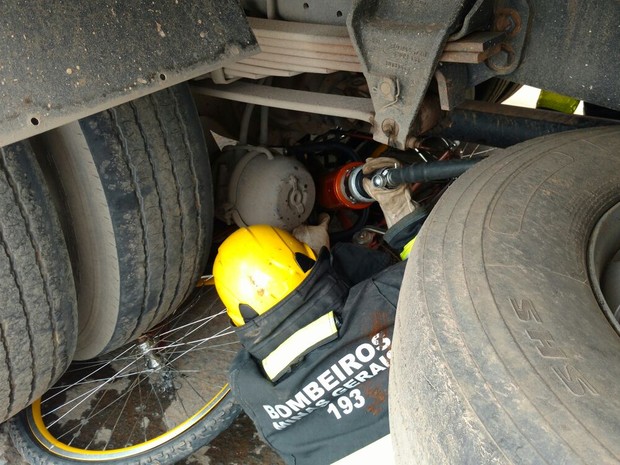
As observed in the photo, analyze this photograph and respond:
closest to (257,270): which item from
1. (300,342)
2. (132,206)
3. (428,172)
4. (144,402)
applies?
(300,342)

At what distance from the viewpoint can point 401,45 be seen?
1.14 metres

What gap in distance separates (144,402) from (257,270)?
726 millimetres

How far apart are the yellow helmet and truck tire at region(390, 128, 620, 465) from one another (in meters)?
0.50

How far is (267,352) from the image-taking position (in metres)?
1.38

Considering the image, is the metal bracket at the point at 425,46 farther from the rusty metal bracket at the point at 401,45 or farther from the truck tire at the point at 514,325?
the truck tire at the point at 514,325

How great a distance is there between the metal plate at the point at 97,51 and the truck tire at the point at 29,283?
0.25 m

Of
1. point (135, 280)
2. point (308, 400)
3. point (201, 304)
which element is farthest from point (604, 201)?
point (201, 304)

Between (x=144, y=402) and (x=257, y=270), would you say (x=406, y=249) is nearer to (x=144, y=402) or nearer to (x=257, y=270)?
(x=257, y=270)

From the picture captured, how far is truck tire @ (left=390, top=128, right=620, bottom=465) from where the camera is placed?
0.66 meters

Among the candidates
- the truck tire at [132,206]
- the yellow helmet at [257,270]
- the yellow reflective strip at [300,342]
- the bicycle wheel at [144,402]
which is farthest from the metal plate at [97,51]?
the bicycle wheel at [144,402]

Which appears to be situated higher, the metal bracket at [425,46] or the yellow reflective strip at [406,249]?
the metal bracket at [425,46]

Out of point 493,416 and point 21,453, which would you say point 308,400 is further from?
point 21,453

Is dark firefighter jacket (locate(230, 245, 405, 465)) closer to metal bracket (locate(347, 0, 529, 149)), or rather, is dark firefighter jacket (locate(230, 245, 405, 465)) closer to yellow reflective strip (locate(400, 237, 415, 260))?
yellow reflective strip (locate(400, 237, 415, 260))

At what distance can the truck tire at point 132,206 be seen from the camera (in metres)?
1.26
